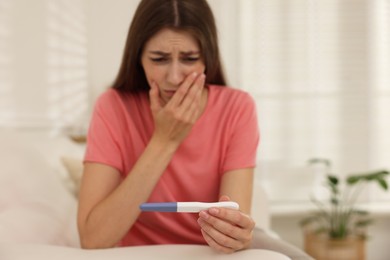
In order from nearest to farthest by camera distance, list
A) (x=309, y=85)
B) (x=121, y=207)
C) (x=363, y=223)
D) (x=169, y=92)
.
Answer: (x=121, y=207)
(x=169, y=92)
(x=363, y=223)
(x=309, y=85)

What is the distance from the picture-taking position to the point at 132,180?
1215 millimetres

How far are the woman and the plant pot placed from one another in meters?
1.67

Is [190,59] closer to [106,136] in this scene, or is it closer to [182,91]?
[182,91]

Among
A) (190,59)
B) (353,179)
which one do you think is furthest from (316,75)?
(190,59)

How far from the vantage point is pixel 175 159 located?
140 cm

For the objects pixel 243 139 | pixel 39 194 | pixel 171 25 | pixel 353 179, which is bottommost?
pixel 353 179

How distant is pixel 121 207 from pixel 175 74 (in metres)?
0.29

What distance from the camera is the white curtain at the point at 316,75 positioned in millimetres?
3166

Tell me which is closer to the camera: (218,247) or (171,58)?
(218,247)

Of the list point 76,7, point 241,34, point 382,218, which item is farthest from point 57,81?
point 382,218

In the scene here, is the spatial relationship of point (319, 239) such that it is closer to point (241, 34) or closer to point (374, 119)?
point (374, 119)

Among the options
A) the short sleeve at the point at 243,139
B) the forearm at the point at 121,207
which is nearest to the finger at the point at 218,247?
the forearm at the point at 121,207

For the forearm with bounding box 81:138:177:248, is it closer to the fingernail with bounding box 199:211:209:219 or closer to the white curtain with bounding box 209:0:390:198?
the fingernail with bounding box 199:211:209:219

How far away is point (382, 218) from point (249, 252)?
2.56 m
